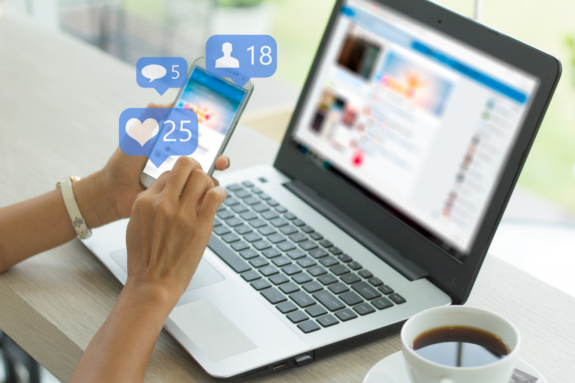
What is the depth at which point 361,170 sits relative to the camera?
72 cm

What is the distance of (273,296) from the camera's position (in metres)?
0.59

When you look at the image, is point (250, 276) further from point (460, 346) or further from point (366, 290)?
point (460, 346)

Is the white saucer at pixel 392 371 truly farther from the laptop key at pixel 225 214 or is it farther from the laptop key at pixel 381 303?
the laptop key at pixel 225 214

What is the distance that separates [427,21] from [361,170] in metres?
0.19

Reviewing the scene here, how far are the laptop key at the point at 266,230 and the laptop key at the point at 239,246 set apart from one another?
0.03 metres

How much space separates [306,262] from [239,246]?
0.08m

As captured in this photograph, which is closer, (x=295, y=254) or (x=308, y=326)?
(x=308, y=326)

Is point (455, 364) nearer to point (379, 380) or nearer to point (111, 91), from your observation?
point (379, 380)

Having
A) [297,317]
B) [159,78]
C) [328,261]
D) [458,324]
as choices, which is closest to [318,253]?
[328,261]

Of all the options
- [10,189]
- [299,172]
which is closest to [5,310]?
[10,189]

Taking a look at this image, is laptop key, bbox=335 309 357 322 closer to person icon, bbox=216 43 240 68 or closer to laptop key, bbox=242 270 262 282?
laptop key, bbox=242 270 262 282

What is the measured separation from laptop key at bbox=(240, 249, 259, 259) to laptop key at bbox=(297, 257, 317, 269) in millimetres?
51

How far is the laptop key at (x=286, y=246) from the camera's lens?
26.4 inches

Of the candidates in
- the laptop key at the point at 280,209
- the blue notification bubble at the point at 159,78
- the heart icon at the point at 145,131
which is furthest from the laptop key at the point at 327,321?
the blue notification bubble at the point at 159,78
